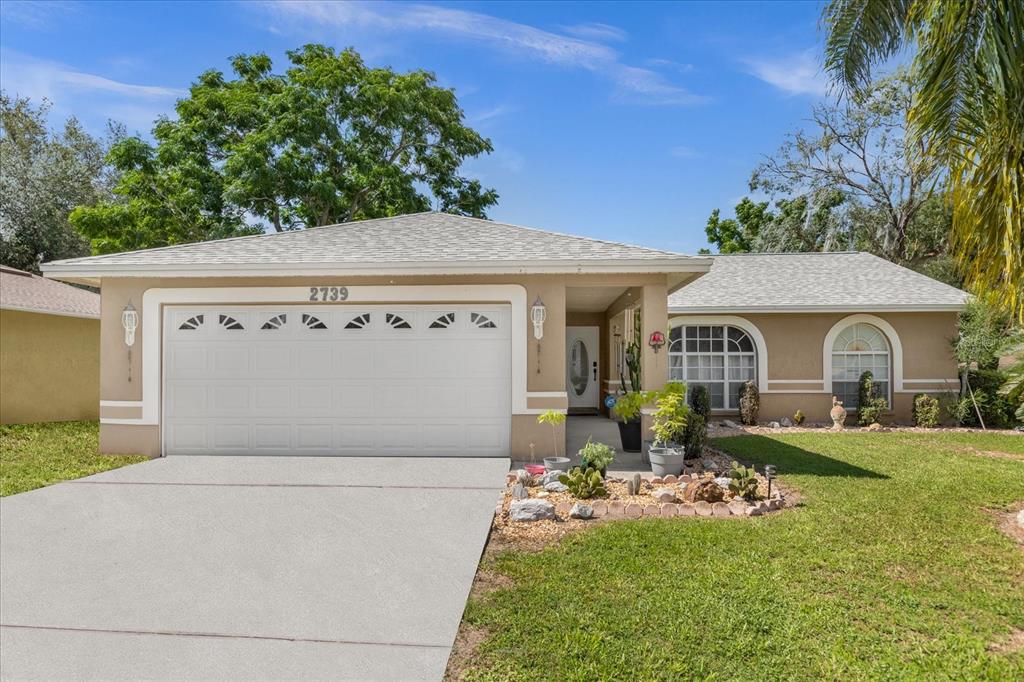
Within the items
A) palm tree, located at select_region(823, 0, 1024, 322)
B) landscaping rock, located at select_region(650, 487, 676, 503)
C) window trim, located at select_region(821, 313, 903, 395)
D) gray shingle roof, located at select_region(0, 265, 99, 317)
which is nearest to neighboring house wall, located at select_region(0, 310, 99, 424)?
gray shingle roof, located at select_region(0, 265, 99, 317)

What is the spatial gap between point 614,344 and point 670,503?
29.4 ft

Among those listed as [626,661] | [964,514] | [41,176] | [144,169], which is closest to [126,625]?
[626,661]

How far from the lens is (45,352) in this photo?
13.9 meters

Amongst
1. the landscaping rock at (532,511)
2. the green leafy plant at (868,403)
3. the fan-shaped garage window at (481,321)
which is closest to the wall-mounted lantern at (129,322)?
the fan-shaped garage window at (481,321)

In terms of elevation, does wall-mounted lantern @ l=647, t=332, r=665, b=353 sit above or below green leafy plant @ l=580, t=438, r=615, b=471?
above

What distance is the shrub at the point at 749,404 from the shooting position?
14539 mm

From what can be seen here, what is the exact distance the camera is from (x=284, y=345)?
970cm

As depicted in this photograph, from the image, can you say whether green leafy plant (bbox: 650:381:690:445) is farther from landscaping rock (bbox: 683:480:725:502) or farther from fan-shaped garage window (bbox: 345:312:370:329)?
fan-shaped garage window (bbox: 345:312:370:329)

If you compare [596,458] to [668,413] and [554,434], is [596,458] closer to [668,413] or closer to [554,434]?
[668,413]

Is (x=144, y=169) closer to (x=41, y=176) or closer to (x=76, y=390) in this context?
(x=41, y=176)

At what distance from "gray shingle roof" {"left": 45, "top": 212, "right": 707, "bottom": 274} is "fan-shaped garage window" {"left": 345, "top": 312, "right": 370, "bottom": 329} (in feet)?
3.20

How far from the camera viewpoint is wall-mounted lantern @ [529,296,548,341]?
9.19 meters

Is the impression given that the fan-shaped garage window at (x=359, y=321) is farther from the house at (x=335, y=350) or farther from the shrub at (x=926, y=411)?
the shrub at (x=926, y=411)

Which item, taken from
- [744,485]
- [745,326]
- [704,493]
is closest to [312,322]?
[704,493]
